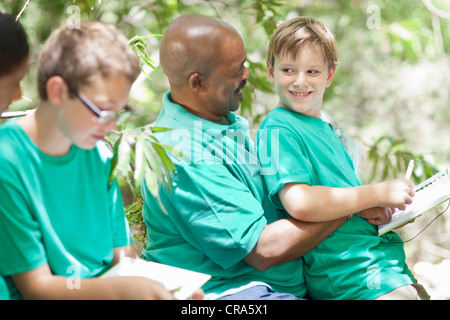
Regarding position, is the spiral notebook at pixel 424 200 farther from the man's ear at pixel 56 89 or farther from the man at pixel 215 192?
the man's ear at pixel 56 89

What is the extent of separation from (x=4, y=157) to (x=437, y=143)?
14.8 ft

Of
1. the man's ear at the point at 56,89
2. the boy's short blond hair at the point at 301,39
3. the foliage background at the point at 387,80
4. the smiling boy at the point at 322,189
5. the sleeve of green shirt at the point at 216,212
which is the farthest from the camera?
the foliage background at the point at 387,80

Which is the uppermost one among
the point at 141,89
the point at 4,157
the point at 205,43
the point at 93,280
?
the point at 205,43

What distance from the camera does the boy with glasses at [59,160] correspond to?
1.33 meters

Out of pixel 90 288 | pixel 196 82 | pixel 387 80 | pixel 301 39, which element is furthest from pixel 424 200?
pixel 387 80

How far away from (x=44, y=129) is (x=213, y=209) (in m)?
0.54

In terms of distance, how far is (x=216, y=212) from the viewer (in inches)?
65.6

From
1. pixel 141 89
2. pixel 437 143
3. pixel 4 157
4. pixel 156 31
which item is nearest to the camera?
pixel 4 157

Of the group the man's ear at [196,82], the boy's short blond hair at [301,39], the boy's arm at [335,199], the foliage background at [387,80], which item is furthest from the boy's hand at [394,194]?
the foliage background at [387,80]

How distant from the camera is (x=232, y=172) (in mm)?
1769

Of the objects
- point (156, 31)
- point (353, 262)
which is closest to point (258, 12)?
point (156, 31)

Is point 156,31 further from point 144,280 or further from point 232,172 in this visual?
point 144,280

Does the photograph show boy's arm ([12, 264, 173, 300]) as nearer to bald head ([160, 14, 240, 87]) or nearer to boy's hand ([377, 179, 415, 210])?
bald head ([160, 14, 240, 87])

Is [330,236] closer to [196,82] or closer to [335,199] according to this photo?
[335,199]
